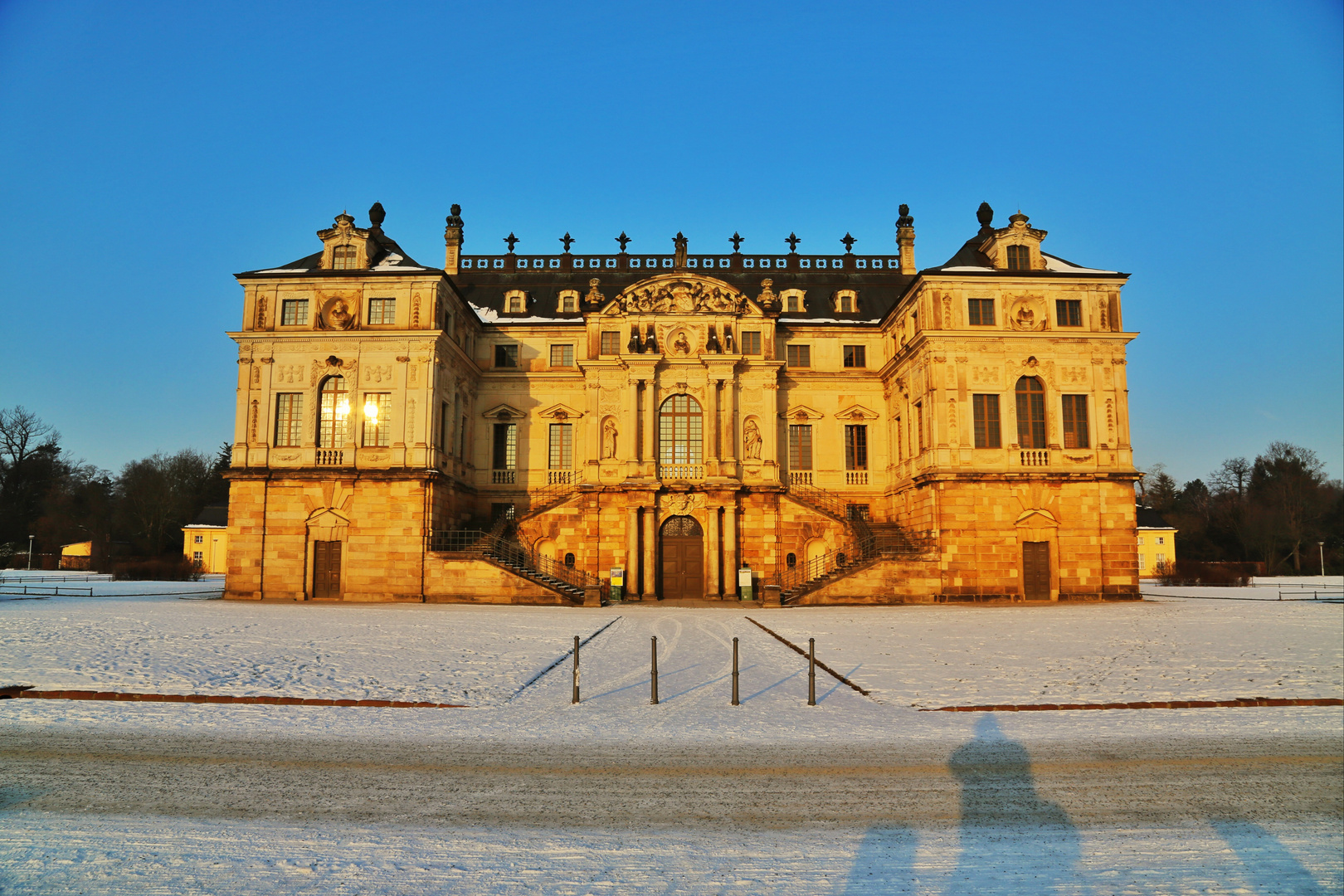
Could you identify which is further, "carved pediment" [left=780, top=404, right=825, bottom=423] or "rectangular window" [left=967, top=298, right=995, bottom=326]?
"carved pediment" [left=780, top=404, right=825, bottom=423]

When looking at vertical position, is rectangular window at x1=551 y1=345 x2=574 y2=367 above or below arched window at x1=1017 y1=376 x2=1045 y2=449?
above

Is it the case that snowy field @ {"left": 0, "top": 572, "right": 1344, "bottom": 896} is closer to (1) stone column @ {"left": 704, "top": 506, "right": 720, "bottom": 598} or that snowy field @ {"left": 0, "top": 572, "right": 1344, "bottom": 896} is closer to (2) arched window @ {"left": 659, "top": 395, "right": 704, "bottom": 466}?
A: (1) stone column @ {"left": 704, "top": 506, "right": 720, "bottom": 598}

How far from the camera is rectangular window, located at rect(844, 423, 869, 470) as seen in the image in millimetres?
41250

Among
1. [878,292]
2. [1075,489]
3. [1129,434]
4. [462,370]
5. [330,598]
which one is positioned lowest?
[330,598]

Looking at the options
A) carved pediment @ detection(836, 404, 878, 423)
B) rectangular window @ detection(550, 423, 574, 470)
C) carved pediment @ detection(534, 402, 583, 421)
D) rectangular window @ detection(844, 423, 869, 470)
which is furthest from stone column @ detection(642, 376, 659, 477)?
rectangular window @ detection(844, 423, 869, 470)

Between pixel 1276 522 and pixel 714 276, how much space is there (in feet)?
198

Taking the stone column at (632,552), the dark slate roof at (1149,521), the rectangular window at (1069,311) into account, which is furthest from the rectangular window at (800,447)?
the dark slate roof at (1149,521)

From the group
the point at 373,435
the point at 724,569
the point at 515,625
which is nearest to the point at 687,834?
the point at 515,625

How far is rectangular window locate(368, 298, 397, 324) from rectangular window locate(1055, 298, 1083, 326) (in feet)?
103

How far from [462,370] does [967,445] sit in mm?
24990

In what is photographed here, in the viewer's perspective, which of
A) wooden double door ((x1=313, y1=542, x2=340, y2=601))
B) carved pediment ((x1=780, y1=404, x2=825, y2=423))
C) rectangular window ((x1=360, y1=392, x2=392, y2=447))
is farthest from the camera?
carved pediment ((x1=780, y1=404, x2=825, y2=423))

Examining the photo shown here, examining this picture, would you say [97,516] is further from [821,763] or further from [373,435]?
[821,763]

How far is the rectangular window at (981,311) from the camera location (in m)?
35.5

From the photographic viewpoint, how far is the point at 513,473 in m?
41.2
